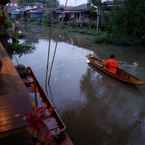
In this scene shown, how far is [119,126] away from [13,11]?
37497 millimetres

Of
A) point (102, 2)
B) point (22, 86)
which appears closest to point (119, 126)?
point (22, 86)

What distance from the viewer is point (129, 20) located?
19984 millimetres

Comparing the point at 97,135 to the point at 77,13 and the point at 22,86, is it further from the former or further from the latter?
the point at 77,13

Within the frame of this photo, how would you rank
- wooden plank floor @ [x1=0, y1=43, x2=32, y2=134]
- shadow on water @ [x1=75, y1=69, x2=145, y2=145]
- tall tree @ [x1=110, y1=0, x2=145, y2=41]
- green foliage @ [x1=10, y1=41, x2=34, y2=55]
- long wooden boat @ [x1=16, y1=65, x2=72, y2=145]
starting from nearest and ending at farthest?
1. wooden plank floor @ [x1=0, y1=43, x2=32, y2=134]
2. long wooden boat @ [x1=16, y1=65, x2=72, y2=145]
3. shadow on water @ [x1=75, y1=69, x2=145, y2=145]
4. green foliage @ [x1=10, y1=41, x2=34, y2=55]
5. tall tree @ [x1=110, y1=0, x2=145, y2=41]

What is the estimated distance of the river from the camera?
277 inches

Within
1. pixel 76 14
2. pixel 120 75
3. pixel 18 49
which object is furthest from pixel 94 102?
pixel 76 14

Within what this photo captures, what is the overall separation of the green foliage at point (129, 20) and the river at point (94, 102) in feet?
16.3

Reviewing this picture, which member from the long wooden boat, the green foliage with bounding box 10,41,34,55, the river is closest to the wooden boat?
the river

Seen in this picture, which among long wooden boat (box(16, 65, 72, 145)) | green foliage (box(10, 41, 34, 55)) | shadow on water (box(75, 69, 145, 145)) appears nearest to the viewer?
long wooden boat (box(16, 65, 72, 145))

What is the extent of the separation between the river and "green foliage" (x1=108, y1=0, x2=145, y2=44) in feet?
16.3

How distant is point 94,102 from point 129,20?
12395 millimetres

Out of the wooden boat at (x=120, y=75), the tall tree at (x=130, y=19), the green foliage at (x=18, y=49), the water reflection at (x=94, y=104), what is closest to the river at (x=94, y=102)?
the water reflection at (x=94, y=104)

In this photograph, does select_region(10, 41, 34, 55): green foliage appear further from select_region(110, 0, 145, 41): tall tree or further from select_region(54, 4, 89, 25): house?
select_region(54, 4, 89, 25): house

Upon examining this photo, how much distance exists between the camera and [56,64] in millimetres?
14469
